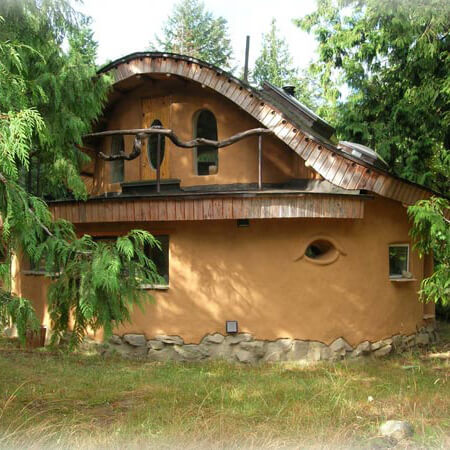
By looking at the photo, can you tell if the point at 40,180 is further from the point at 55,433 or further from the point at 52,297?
the point at 55,433

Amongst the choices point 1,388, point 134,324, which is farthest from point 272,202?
point 1,388

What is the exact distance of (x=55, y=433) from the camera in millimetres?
5008

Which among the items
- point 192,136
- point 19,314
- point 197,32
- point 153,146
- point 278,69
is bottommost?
point 19,314

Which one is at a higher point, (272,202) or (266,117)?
(266,117)

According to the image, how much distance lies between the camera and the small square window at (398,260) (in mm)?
10484

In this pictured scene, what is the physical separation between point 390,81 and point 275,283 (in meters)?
7.52

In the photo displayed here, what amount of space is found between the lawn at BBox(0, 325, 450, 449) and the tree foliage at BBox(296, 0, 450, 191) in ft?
17.6

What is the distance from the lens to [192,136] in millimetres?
10875

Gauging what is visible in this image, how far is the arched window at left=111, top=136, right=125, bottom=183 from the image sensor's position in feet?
39.0

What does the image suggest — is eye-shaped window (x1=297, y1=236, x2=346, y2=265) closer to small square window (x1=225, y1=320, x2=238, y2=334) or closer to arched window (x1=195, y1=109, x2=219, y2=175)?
small square window (x1=225, y1=320, x2=238, y2=334)

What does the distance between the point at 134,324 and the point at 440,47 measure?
8026 millimetres

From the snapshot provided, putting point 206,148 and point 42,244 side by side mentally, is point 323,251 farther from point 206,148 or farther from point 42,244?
point 42,244

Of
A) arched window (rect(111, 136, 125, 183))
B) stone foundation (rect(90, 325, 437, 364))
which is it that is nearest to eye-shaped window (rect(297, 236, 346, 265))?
stone foundation (rect(90, 325, 437, 364))

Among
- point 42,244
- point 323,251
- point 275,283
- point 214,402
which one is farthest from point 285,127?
point 42,244
